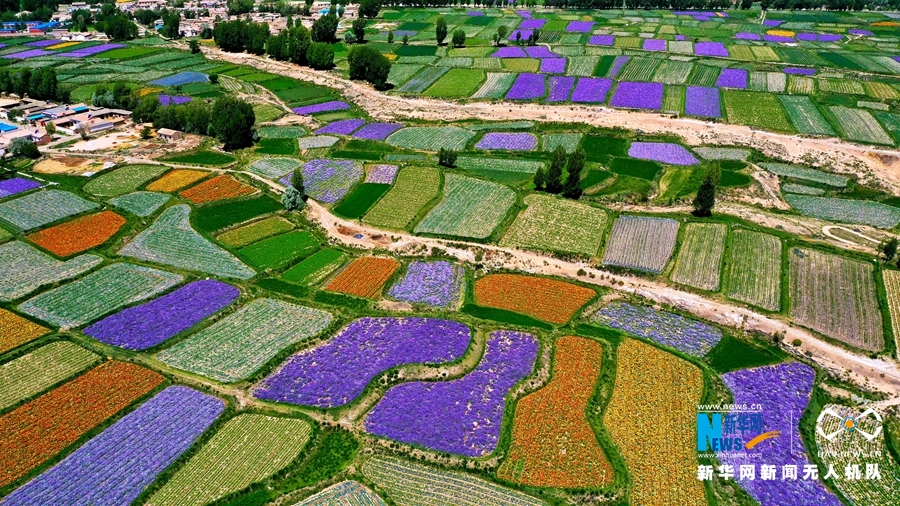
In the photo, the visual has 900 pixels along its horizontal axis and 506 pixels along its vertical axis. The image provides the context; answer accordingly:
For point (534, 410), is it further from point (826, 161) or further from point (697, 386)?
point (826, 161)

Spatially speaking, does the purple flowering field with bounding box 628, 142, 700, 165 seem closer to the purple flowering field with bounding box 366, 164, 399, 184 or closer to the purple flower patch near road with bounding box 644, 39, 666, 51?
the purple flowering field with bounding box 366, 164, 399, 184

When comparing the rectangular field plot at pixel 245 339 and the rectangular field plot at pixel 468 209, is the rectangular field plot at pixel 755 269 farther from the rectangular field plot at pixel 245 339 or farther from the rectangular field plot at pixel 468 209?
the rectangular field plot at pixel 245 339

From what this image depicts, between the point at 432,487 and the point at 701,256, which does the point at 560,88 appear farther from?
the point at 432,487

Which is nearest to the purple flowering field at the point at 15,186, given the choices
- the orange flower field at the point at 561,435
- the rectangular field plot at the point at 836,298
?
the orange flower field at the point at 561,435

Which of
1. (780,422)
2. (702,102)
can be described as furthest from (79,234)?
(702,102)

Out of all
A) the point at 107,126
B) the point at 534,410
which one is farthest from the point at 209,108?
the point at 534,410

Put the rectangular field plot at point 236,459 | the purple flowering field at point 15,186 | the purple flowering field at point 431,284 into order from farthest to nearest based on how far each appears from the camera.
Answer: the purple flowering field at point 15,186 < the purple flowering field at point 431,284 < the rectangular field plot at point 236,459
